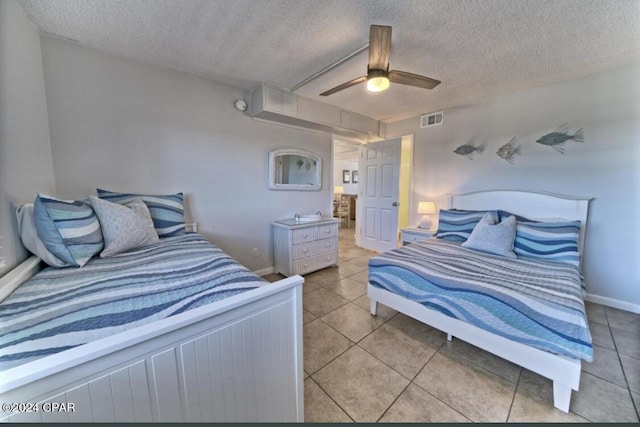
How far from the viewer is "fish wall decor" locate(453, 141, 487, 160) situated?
3.18 metres

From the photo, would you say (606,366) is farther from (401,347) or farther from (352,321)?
(352,321)

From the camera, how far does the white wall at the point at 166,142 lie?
193cm

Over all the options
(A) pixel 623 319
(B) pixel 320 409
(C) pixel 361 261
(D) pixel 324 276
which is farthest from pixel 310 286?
(A) pixel 623 319

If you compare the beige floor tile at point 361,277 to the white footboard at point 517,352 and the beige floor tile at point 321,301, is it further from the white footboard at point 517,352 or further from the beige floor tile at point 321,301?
the white footboard at point 517,352

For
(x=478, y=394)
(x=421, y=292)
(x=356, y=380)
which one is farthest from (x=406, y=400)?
(x=421, y=292)

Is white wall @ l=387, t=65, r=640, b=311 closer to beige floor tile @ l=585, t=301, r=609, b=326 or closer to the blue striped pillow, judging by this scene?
beige floor tile @ l=585, t=301, r=609, b=326

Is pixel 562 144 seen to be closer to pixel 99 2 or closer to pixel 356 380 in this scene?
pixel 356 380

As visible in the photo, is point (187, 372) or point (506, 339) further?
point (506, 339)

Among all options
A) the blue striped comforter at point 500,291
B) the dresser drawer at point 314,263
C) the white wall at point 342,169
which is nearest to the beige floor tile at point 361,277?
the dresser drawer at point 314,263

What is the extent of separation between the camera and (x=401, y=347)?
183 cm

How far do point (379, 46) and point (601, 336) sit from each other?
115 inches

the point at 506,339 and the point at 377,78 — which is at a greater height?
the point at 377,78

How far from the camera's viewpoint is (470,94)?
2.94 meters

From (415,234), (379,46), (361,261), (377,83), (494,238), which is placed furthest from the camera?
(361,261)
